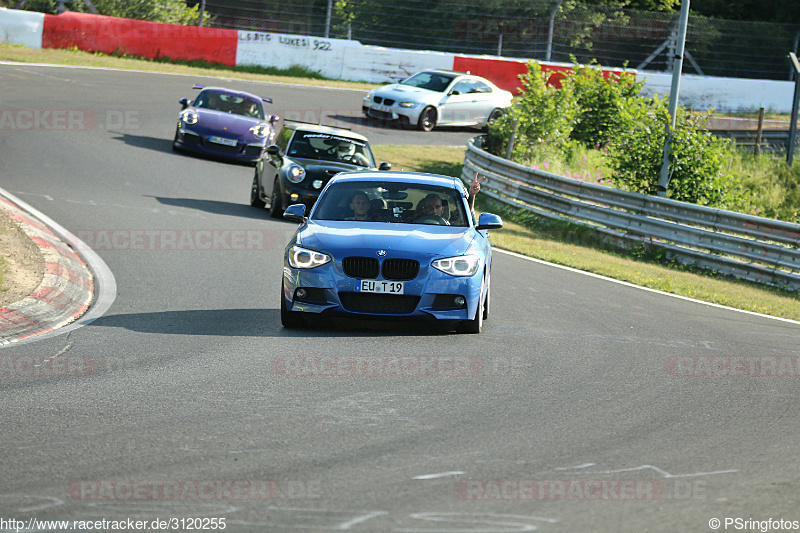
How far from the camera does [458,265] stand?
9594 mm

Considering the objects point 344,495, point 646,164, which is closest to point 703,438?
point 344,495

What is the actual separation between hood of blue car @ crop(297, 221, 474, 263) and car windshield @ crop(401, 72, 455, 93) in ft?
71.8

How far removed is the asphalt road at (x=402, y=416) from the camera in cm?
505

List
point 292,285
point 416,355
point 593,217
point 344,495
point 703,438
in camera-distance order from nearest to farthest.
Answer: point 344,495
point 703,438
point 416,355
point 292,285
point 593,217

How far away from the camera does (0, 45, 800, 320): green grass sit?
15.0 metres

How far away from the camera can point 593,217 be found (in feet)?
65.0

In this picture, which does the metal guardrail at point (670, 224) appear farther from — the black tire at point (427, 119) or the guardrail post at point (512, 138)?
the black tire at point (427, 119)

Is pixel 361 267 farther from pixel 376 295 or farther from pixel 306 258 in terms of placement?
pixel 306 258

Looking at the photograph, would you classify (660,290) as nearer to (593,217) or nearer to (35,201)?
(593,217)

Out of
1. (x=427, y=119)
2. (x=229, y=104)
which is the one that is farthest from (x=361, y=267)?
(x=427, y=119)

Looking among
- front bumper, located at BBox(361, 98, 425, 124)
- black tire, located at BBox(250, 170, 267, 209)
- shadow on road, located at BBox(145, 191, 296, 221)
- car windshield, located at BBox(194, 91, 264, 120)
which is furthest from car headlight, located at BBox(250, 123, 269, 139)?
front bumper, located at BBox(361, 98, 425, 124)

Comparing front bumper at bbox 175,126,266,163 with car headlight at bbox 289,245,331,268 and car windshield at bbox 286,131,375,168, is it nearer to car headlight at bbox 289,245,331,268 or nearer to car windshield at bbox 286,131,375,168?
car windshield at bbox 286,131,375,168

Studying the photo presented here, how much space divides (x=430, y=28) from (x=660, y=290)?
2596 centimetres

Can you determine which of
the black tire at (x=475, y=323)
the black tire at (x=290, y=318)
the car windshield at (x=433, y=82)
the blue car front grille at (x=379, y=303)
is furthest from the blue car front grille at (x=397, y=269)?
the car windshield at (x=433, y=82)
